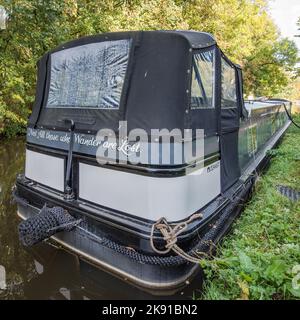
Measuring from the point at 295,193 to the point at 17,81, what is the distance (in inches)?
278

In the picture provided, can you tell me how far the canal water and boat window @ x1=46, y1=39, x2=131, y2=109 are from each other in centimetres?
171

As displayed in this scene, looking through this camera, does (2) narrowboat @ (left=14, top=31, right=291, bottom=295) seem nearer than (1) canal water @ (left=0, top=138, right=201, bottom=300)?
Yes

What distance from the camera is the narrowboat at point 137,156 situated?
2.77 metres

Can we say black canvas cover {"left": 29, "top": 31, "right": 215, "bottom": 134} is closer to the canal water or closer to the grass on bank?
the grass on bank

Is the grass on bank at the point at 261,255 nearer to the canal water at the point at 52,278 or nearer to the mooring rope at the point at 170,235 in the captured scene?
the mooring rope at the point at 170,235

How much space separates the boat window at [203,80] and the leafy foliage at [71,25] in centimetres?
594

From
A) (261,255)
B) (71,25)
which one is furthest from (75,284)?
(71,25)

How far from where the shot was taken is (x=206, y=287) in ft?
9.41

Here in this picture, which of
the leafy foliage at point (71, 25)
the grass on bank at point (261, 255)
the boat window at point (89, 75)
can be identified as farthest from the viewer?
the leafy foliage at point (71, 25)

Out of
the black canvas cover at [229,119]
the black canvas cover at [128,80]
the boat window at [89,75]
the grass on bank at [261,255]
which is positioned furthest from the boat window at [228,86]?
the grass on bank at [261,255]

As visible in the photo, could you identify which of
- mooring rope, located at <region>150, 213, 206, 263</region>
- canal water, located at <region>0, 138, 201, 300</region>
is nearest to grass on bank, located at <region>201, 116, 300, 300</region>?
mooring rope, located at <region>150, 213, 206, 263</region>

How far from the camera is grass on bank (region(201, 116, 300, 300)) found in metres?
2.40

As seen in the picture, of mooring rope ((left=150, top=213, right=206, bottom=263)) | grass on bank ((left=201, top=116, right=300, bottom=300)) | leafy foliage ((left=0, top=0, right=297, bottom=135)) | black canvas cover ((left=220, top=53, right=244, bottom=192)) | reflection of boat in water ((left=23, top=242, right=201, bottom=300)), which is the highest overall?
leafy foliage ((left=0, top=0, right=297, bottom=135))

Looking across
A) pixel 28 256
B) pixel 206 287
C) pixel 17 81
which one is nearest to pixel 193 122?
pixel 206 287
